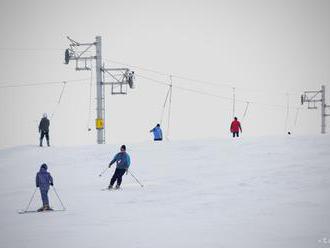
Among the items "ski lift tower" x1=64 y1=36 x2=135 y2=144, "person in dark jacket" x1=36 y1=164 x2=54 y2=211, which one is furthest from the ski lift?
"person in dark jacket" x1=36 y1=164 x2=54 y2=211

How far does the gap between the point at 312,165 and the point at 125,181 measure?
678 cm

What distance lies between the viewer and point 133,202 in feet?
69.3

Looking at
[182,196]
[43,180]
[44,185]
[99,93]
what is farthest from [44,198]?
[99,93]

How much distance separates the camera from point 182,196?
2175 centimetres

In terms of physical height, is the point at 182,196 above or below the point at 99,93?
below

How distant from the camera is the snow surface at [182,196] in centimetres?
1577

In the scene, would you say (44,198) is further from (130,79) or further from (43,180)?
(130,79)

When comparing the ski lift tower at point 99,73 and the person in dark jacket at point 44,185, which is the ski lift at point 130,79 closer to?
the ski lift tower at point 99,73

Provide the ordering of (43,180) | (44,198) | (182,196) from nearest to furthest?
(44,198) < (43,180) < (182,196)

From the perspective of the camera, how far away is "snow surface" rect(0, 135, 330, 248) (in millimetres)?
15773

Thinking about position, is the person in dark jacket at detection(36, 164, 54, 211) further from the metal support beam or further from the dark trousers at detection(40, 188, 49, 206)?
the metal support beam

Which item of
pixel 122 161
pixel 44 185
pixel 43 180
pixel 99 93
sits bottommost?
pixel 44 185

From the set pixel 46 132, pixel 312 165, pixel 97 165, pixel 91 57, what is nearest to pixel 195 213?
pixel 312 165

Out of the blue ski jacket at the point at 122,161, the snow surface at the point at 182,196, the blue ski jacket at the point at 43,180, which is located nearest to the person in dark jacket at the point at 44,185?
the blue ski jacket at the point at 43,180
